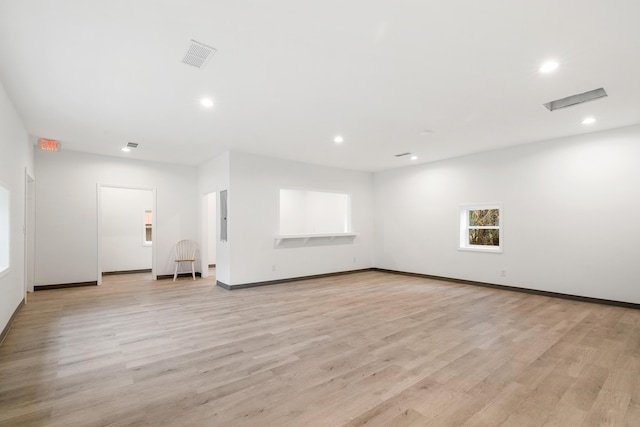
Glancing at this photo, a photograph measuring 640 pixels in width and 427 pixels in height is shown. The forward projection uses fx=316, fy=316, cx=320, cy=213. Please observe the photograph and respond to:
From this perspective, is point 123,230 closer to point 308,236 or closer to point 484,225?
point 308,236

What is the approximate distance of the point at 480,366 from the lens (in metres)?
2.69

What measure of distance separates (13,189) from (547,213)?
789 centimetres

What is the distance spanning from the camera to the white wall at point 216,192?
6109mm

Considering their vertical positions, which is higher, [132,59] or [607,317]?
[132,59]

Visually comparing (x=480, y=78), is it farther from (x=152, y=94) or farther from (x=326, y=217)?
(x=326, y=217)

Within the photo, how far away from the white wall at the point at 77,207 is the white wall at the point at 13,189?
1.25 metres

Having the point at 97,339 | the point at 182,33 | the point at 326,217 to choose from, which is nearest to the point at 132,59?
the point at 182,33

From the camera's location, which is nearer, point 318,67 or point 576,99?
point 318,67

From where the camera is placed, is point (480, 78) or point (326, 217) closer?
point (480, 78)

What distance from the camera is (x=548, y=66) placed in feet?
9.45

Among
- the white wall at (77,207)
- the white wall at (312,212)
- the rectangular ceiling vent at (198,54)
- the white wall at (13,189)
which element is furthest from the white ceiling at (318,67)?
the white wall at (312,212)

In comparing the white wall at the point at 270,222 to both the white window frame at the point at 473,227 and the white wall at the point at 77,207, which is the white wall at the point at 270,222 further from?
the white window frame at the point at 473,227

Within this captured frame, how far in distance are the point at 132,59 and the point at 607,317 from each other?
6.15 metres

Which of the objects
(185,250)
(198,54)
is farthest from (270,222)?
(198,54)
